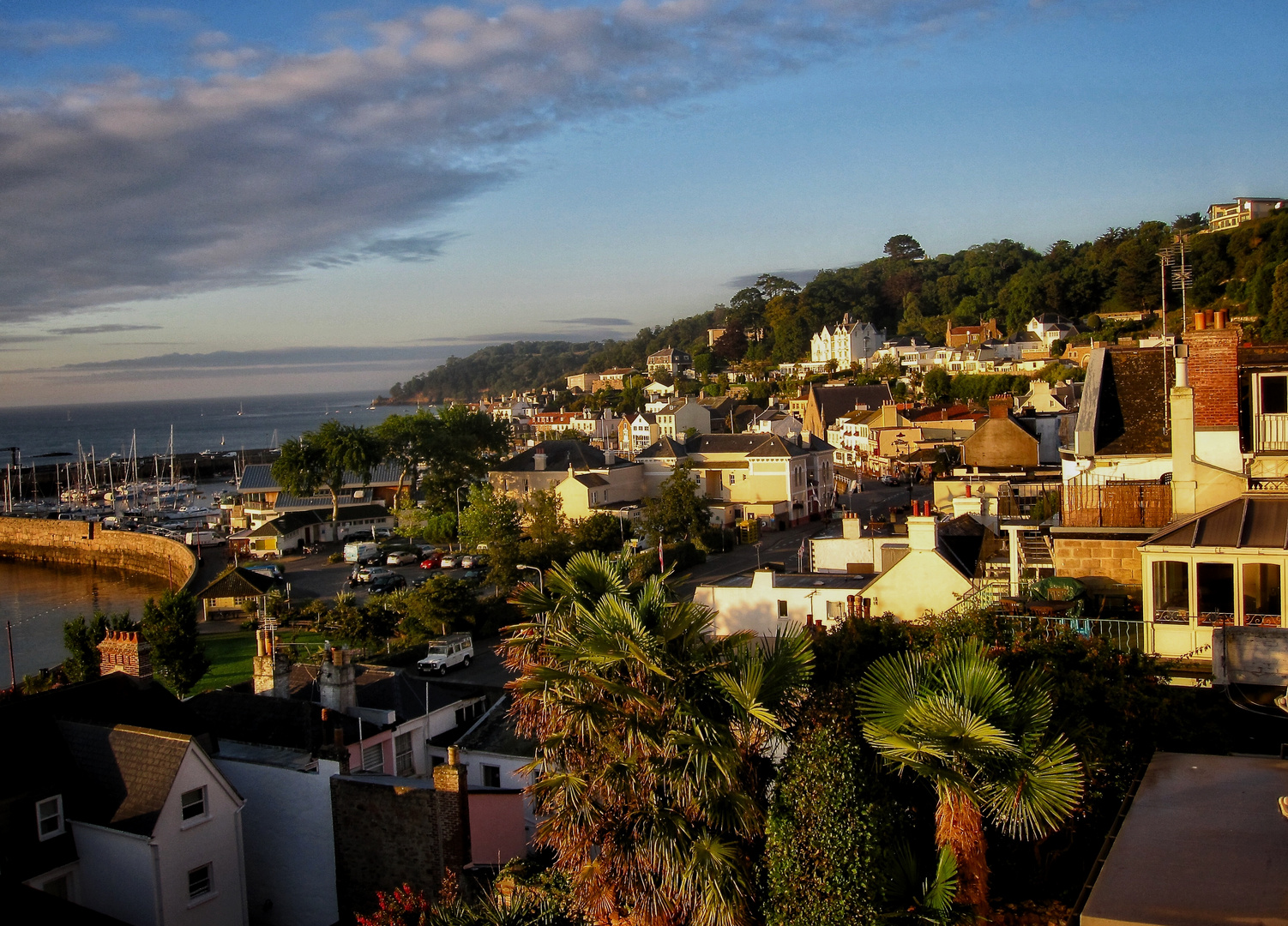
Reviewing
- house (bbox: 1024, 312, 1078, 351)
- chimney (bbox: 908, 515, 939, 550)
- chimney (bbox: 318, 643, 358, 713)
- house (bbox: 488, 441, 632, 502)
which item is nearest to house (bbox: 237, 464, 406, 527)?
house (bbox: 488, 441, 632, 502)

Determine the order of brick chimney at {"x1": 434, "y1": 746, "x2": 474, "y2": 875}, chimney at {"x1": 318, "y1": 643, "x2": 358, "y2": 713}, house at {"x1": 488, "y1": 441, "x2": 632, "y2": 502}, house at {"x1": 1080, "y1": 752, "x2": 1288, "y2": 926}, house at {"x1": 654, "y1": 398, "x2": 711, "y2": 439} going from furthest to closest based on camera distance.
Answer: house at {"x1": 654, "y1": 398, "x2": 711, "y2": 439}
house at {"x1": 488, "y1": 441, "x2": 632, "y2": 502}
chimney at {"x1": 318, "y1": 643, "x2": 358, "y2": 713}
brick chimney at {"x1": 434, "y1": 746, "x2": 474, "y2": 875}
house at {"x1": 1080, "y1": 752, "x2": 1288, "y2": 926}

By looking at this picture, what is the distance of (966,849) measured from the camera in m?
7.89

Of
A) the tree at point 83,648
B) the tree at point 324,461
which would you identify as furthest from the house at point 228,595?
the tree at point 324,461

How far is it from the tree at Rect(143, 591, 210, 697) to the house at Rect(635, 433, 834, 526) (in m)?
31.9

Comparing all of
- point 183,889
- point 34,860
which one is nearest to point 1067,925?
point 183,889

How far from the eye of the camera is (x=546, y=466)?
2544 inches

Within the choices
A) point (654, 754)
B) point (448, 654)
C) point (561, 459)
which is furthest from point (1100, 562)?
point (561, 459)

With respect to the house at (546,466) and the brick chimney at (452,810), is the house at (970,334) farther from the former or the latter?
the brick chimney at (452,810)

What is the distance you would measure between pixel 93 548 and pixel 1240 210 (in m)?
124

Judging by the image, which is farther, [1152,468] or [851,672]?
[1152,468]

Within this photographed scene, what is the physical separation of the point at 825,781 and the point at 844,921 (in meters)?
1.08

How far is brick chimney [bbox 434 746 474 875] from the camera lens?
42.1ft

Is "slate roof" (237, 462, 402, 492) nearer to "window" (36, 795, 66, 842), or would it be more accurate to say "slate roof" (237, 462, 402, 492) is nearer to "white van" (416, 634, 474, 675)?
"white van" (416, 634, 474, 675)

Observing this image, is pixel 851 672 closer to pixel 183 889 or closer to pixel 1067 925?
pixel 1067 925
